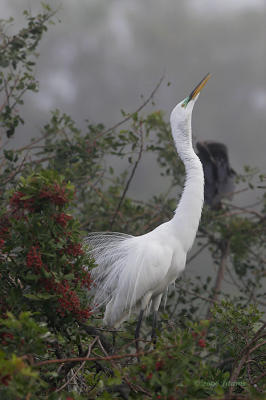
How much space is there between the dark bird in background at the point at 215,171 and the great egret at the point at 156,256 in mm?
2494

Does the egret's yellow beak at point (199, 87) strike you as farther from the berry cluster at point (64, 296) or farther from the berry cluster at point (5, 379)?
the berry cluster at point (5, 379)

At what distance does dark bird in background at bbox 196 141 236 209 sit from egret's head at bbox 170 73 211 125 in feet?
7.86

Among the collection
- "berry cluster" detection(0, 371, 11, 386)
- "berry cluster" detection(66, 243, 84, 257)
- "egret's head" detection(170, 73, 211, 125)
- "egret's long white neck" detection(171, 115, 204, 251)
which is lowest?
"berry cluster" detection(0, 371, 11, 386)

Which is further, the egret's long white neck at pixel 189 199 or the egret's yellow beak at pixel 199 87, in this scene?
the egret's yellow beak at pixel 199 87

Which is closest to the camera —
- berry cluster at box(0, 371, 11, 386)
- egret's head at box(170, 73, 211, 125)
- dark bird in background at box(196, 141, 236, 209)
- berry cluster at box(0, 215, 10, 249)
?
berry cluster at box(0, 371, 11, 386)

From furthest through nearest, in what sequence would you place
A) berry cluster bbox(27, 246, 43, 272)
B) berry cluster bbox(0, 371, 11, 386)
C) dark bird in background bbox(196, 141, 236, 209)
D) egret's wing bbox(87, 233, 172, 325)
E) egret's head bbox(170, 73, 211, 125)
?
1. dark bird in background bbox(196, 141, 236, 209)
2. egret's head bbox(170, 73, 211, 125)
3. egret's wing bbox(87, 233, 172, 325)
4. berry cluster bbox(27, 246, 43, 272)
5. berry cluster bbox(0, 371, 11, 386)

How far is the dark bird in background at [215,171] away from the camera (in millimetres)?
5711

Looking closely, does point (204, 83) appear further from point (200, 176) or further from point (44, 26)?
point (44, 26)

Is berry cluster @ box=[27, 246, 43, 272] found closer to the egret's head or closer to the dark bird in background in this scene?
the egret's head

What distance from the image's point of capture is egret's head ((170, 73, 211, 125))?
3205 mm

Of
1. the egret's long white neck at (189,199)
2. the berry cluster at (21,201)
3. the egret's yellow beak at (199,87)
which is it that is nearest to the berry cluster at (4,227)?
the berry cluster at (21,201)

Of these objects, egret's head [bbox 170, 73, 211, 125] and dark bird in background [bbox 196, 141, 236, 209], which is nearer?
egret's head [bbox 170, 73, 211, 125]

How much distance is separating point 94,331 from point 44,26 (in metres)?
3.05

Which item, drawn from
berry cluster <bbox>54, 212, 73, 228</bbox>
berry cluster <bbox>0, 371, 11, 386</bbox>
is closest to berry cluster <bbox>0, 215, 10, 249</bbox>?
berry cluster <bbox>54, 212, 73, 228</bbox>
